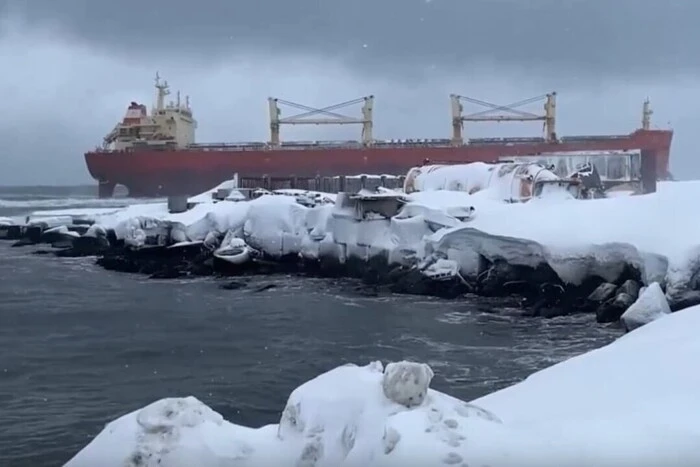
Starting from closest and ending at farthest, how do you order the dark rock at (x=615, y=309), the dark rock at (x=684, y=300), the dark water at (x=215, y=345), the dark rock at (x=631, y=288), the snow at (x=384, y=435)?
the snow at (x=384, y=435), the dark water at (x=215, y=345), the dark rock at (x=684, y=300), the dark rock at (x=615, y=309), the dark rock at (x=631, y=288)

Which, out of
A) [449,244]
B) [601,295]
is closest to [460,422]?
[601,295]

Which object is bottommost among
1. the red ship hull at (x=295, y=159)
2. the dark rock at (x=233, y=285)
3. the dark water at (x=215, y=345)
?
the dark rock at (x=233, y=285)

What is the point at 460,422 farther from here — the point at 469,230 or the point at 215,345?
the point at 469,230

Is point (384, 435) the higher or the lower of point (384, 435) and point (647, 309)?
the higher

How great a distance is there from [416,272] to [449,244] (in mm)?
778

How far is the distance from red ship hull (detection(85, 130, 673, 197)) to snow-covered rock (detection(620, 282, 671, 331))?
2516cm

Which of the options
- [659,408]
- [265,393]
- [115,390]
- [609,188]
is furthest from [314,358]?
[609,188]

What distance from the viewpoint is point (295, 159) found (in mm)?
35312

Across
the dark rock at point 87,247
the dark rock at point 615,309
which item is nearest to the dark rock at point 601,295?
the dark rock at point 615,309

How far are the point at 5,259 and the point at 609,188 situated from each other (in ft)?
54.4

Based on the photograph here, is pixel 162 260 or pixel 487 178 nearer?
pixel 162 260

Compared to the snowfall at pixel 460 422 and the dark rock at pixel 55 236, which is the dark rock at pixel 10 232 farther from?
the snowfall at pixel 460 422

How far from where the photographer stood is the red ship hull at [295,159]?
113ft

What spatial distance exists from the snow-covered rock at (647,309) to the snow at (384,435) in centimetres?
554
